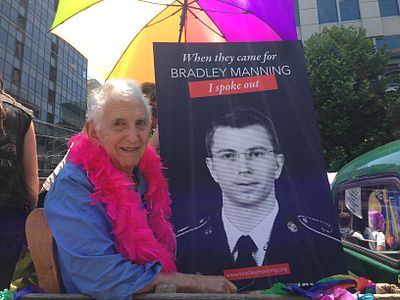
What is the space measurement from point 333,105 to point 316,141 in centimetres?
1070

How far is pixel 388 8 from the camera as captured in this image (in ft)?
66.7

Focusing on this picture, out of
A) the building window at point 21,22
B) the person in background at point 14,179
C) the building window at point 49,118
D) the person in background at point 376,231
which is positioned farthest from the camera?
the building window at point 49,118

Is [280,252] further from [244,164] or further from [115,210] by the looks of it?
[115,210]

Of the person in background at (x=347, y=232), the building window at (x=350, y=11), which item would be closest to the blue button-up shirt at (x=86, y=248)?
the person in background at (x=347, y=232)

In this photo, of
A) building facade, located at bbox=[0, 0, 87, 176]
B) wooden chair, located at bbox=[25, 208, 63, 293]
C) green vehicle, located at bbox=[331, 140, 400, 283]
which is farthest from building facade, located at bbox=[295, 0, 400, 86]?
wooden chair, located at bbox=[25, 208, 63, 293]

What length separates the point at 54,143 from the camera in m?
31.3

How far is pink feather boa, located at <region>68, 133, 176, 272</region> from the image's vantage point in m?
1.36

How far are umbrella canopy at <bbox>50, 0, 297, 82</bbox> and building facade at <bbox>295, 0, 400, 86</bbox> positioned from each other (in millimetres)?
18878

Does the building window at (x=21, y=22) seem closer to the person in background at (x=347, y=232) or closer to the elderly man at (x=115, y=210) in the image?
the person in background at (x=347, y=232)

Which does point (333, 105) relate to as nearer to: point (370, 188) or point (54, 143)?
point (370, 188)

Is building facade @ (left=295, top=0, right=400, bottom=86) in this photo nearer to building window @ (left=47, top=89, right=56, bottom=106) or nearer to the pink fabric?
the pink fabric

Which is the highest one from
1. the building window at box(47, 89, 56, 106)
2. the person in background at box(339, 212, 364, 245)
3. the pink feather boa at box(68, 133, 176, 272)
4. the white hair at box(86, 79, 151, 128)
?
the building window at box(47, 89, 56, 106)

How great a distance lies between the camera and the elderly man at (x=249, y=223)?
1.52 meters

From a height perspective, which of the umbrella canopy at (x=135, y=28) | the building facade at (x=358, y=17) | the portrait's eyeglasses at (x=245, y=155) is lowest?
the portrait's eyeglasses at (x=245, y=155)
